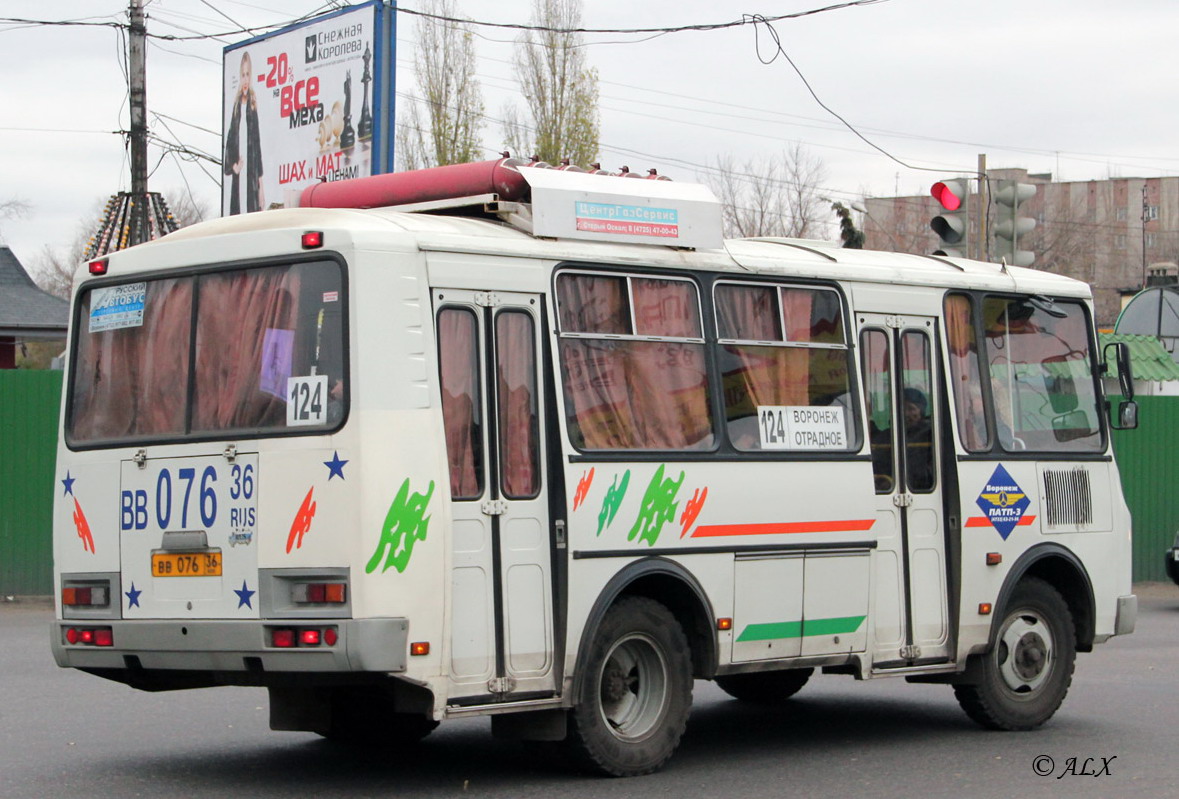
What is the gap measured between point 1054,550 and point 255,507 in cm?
573

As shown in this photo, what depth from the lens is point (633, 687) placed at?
9.10 meters

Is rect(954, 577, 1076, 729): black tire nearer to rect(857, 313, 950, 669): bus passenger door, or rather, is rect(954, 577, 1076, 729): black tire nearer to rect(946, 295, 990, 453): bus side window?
rect(857, 313, 950, 669): bus passenger door

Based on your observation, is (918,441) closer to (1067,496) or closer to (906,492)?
(906,492)

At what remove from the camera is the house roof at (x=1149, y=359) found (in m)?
28.8

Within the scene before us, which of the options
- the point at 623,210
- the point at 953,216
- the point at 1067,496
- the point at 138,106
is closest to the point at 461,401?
the point at 623,210

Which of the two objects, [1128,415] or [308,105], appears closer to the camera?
[1128,415]

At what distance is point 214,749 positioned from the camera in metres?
9.73

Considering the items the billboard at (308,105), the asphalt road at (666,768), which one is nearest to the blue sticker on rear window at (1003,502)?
the asphalt road at (666,768)

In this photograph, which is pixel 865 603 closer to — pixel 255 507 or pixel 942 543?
pixel 942 543

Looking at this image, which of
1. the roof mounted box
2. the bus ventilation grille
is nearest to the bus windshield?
the bus ventilation grille

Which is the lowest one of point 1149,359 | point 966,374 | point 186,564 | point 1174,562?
point 1174,562

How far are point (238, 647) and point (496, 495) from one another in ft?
4.68

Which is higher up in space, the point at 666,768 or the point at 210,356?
the point at 210,356

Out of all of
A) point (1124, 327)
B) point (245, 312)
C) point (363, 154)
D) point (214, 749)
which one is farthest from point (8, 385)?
point (1124, 327)
